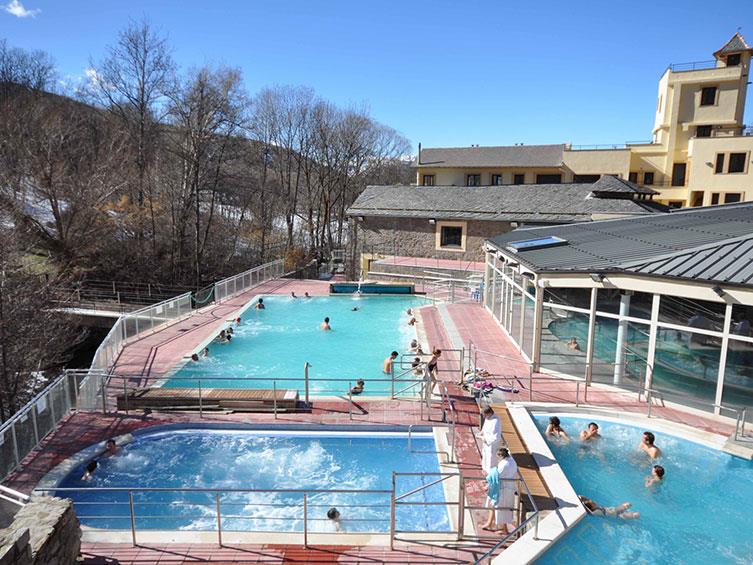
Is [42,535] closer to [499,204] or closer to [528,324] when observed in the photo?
[528,324]

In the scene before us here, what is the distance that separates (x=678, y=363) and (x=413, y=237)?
21868mm

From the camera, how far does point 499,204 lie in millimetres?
30766

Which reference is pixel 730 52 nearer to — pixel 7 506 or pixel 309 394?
pixel 309 394

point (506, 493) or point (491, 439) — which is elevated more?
point (491, 439)

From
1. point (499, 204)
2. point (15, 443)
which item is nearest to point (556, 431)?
point (15, 443)

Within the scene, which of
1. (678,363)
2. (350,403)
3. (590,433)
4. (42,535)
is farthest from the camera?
(350,403)

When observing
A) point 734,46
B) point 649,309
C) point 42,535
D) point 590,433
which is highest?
→ point 734,46

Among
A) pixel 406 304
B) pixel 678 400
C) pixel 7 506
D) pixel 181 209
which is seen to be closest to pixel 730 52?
pixel 406 304

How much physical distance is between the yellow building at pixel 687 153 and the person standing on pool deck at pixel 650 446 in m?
29.3

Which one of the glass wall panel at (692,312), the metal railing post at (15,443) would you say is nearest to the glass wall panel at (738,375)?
the glass wall panel at (692,312)

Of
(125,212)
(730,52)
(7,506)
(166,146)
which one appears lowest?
(7,506)

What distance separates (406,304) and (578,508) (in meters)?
16.3

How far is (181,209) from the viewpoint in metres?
31.8

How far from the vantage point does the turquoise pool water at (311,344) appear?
13.9 metres
